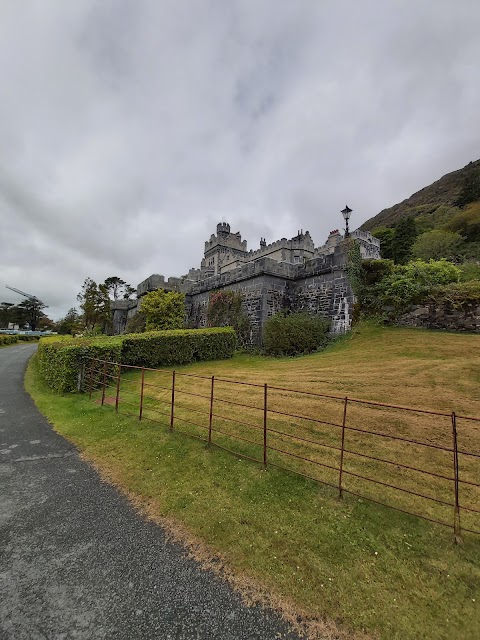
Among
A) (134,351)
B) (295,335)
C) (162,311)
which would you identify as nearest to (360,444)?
(295,335)

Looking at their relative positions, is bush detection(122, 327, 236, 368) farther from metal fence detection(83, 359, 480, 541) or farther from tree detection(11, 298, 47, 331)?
tree detection(11, 298, 47, 331)

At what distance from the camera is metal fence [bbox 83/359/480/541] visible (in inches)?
144

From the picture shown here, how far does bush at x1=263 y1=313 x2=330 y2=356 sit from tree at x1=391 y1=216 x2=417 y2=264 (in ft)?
86.5

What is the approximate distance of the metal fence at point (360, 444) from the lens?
3.65 m

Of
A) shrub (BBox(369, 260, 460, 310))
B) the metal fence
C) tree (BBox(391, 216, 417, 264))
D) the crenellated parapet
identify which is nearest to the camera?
the metal fence

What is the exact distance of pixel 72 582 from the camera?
109 inches

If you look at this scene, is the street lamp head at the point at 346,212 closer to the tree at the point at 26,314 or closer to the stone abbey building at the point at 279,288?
the stone abbey building at the point at 279,288

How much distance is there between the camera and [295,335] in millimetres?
14203

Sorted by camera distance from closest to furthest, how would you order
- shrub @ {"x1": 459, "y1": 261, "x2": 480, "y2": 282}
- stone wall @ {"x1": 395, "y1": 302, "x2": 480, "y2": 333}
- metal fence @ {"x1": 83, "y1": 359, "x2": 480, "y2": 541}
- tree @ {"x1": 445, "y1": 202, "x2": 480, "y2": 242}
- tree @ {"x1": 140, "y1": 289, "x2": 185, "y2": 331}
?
metal fence @ {"x1": 83, "y1": 359, "x2": 480, "y2": 541}
stone wall @ {"x1": 395, "y1": 302, "x2": 480, "y2": 333}
shrub @ {"x1": 459, "y1": 261, "x2": 480, "y2": 282}
tree @ {"x1": 140, "y1": 289, "x2": 185, "y2": 331}
tree @ {"x1": 445, "y1": 202, "x2": 480, "y2": 242}

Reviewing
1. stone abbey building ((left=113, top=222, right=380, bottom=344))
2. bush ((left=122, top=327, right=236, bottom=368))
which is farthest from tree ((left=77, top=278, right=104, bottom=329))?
bush ((left=122, top=327, right=236, bottom=368))

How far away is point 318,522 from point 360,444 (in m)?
1.96

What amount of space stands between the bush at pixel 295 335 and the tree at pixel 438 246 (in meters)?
23.1

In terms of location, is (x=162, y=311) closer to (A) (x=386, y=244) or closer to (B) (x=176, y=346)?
(B) (x=176, y=346)

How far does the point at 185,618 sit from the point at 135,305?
26.4 meters
